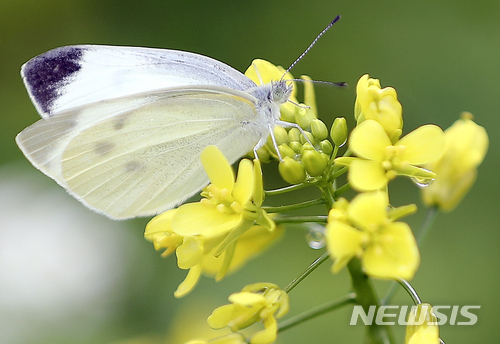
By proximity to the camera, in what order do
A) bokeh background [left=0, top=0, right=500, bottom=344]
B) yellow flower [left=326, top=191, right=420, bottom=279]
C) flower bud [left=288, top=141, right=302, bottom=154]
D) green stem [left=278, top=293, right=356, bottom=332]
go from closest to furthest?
yellow flower [left=326, top=191, right=420, bottom=279], green stem [left=278, top=293, right=356, bottom=332], flower bud [left=288, top=141, right=302, bottom=154], bokeh background [left=0, top=0, right=500, bottom=344]

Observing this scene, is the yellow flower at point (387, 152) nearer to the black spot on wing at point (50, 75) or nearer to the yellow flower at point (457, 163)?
the yellow flower at point (457, 163)

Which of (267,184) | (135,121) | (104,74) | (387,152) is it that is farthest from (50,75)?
(267,184)

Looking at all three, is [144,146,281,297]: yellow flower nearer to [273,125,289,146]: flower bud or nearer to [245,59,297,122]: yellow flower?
[273,125,289,146]: flower bud

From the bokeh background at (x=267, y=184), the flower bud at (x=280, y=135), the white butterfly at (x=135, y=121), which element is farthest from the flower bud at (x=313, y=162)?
the bokeh background at (x=267, y=184)

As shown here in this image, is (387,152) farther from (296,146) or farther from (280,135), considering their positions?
(280,135)

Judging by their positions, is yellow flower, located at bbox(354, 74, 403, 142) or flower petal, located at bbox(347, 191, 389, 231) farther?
yellow flower, located at bbox(354, 74, 403, 142)

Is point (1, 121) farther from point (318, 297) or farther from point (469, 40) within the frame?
point (469, 40)

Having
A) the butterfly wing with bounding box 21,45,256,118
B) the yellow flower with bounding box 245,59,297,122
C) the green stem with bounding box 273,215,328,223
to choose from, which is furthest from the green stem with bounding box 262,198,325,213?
the butterfly wing with bounding box 21,45,256,118
